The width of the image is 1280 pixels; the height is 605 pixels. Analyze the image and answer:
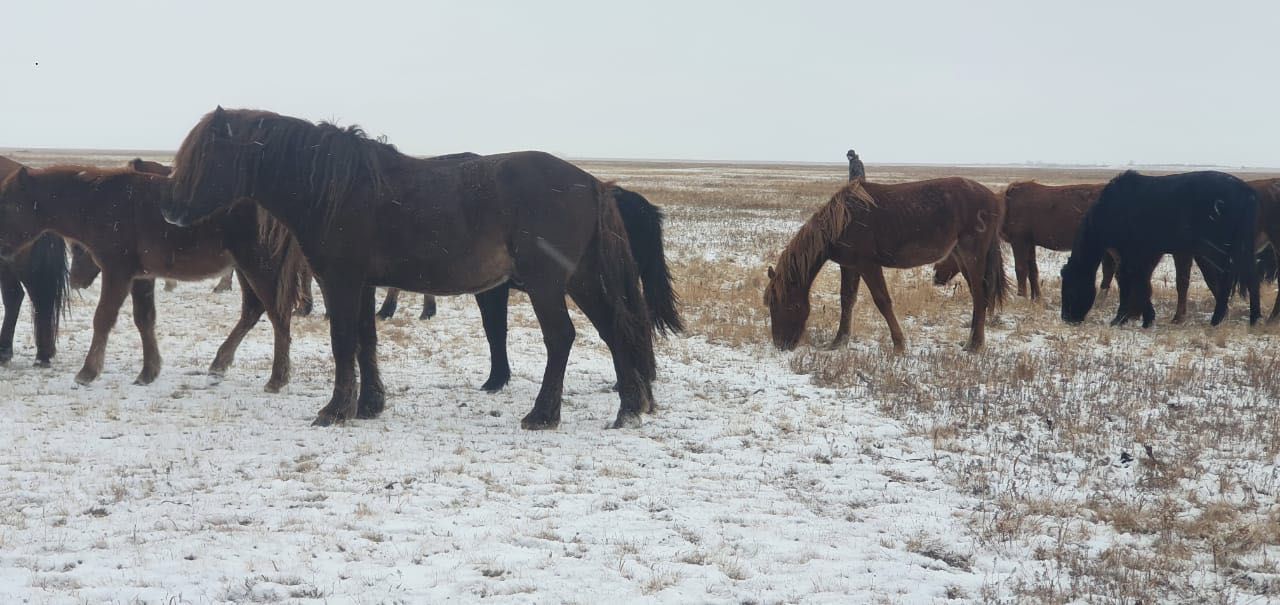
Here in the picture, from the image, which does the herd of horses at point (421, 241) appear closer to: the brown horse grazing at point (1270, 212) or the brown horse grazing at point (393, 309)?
the brown horse grazing at point (1270, 212)

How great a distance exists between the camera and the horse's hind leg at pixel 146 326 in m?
7.79

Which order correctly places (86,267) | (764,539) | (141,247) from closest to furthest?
1. (764,539)
2. (141,247)
3. (86,267)

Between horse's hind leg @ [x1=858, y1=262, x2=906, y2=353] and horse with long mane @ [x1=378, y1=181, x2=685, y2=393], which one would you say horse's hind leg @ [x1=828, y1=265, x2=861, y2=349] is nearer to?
horse's hind leg @ [x1=858, y1=262, x2=906, y2=353]

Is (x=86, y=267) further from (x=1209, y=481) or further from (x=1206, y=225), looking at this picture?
(x=1206, y=225)

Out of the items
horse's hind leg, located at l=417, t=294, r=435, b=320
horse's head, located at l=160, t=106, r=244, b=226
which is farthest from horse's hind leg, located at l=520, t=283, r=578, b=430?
horse's hind leg, located at l=417, t=294, r=435, b=320

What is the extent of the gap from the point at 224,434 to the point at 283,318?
1.75m

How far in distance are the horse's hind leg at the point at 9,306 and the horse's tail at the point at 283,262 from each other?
2787 millimetres

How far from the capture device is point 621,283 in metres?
6.77

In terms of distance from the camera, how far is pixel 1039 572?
4086 millimetres

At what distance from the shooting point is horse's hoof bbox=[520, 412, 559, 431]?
6.57 meters

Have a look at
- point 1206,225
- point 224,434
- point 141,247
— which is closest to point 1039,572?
point 224,434

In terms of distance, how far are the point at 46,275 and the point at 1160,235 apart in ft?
40.4

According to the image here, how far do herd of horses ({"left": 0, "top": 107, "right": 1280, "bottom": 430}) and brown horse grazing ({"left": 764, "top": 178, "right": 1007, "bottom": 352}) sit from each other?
20mm

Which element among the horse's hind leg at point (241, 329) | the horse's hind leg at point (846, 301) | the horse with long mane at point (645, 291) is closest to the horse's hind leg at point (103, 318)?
the horse's hind leg at point (241, 329)
